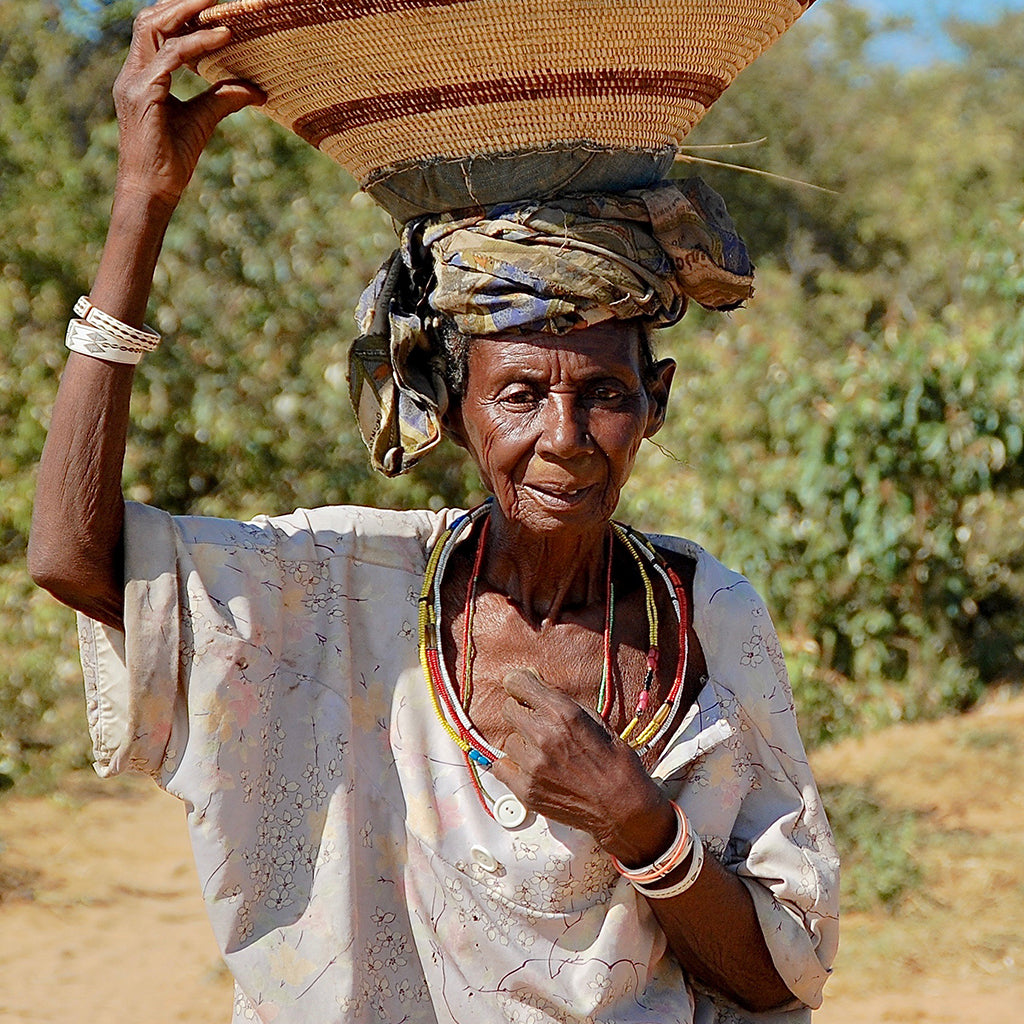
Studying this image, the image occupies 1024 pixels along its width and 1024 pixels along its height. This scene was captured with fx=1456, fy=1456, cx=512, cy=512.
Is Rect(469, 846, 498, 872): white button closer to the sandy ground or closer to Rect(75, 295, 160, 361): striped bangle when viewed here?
Rect(75, 295, 160, 361): striped bangle

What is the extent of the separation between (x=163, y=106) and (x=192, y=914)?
4268mm

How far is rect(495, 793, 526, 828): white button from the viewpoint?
6.63 feet

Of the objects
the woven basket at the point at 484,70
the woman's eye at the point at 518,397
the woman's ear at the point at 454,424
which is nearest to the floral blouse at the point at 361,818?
the woman's ear at the point at 454,424

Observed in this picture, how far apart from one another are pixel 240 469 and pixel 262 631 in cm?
504

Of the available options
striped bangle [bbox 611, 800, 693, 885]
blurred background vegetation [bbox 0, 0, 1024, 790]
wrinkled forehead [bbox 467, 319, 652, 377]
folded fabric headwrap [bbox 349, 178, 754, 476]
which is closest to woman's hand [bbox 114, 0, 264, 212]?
folded fabric headwrap [bbox 349, 178, 754, 476]

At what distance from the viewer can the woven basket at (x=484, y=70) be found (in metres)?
1.72

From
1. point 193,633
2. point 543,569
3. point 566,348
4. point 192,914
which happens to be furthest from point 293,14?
point 192,914

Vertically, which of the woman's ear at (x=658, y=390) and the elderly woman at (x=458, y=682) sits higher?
the woman's ear at (x=658, y=390)

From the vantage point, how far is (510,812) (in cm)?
203

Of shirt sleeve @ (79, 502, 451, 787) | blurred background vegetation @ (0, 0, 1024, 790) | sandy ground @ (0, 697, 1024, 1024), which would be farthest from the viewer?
blurred background vegetation @ (0, 0, 1024, 790)

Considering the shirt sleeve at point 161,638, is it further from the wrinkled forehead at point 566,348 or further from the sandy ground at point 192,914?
the sandy ground at point 192,914

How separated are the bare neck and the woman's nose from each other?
230 millimetres

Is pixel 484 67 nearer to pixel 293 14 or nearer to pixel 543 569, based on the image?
pixel 293 14

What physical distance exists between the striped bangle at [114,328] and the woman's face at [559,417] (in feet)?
1.55
